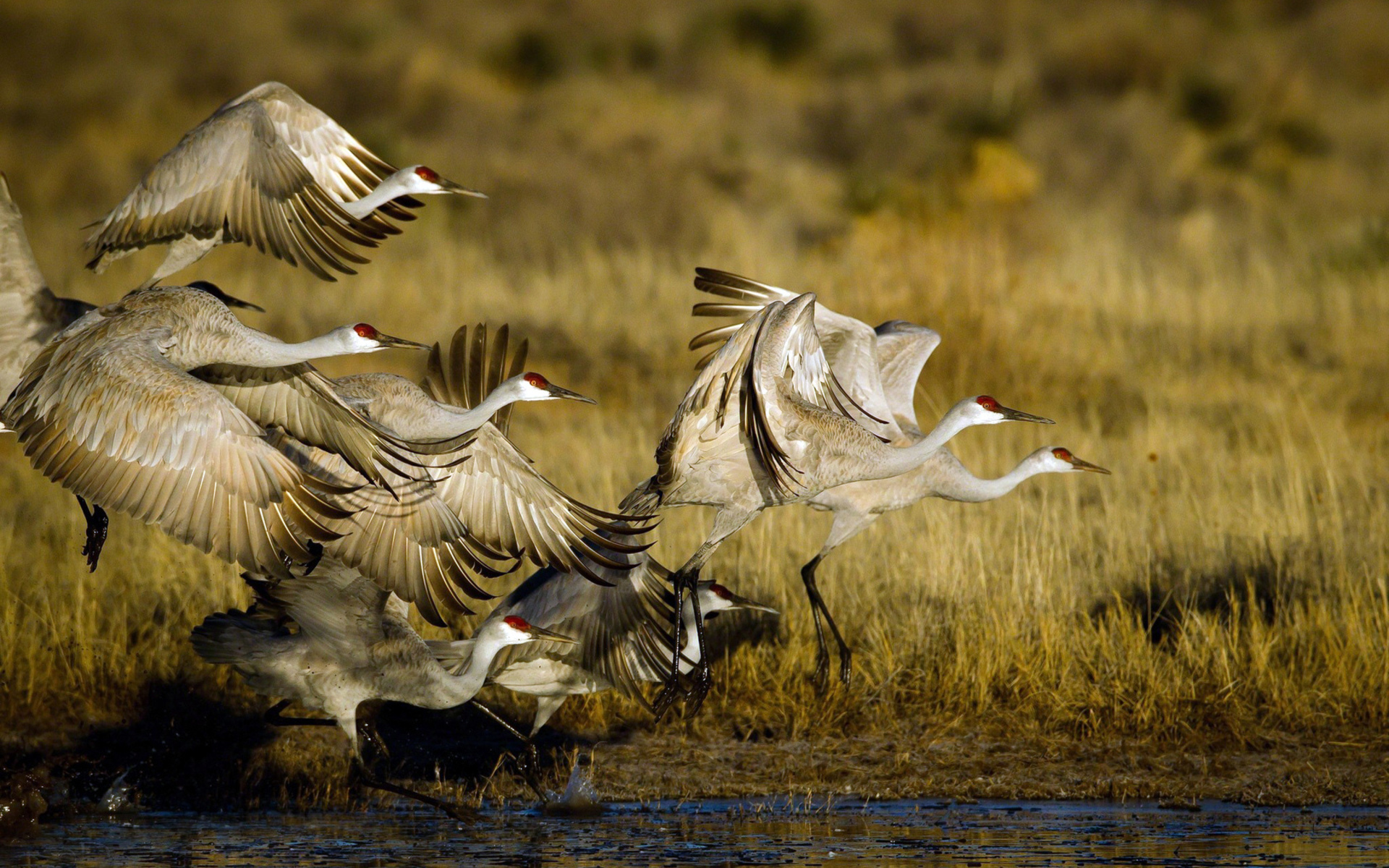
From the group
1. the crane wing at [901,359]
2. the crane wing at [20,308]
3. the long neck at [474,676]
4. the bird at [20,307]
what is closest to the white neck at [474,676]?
the long neck at [474,676]

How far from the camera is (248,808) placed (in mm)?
5773

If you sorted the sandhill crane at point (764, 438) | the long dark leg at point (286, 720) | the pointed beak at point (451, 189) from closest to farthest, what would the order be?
the long dark leg at point (286, 720) < the sandhill crane at point (764, 438) < the pointed beak at point (451, 189)

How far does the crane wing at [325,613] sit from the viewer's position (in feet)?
18.4

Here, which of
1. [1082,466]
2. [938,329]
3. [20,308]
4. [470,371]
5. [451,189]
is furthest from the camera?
[938,329]

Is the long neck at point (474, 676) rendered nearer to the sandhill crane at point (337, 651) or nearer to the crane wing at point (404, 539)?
the sandhill crane at point (337, 651)

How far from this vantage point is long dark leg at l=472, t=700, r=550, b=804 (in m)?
5.82

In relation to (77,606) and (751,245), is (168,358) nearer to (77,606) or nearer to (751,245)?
(77,606)

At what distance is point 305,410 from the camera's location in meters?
5.80

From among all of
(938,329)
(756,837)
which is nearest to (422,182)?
(756,837)

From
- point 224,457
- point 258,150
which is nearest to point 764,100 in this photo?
point 258,150

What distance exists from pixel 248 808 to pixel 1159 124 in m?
19.7

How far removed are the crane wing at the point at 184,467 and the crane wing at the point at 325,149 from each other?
1875 millimetres

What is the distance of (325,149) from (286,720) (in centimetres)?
234

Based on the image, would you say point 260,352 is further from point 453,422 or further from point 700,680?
point 700,680
